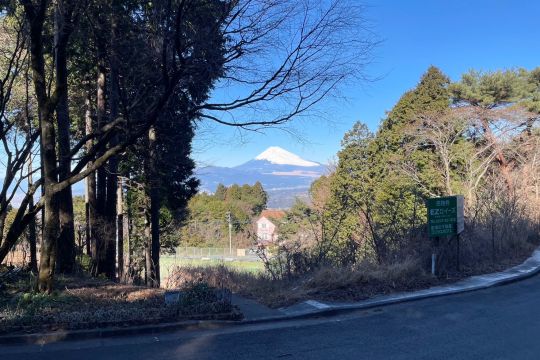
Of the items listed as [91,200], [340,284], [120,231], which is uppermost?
[91,200]

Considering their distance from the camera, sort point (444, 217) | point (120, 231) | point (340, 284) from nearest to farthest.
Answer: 1. point (340, 284)
2. point (444, 217)
3. point (120, 231)

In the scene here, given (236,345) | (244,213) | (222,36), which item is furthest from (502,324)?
(244,213)

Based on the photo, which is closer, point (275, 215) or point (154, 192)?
point (154, 192)

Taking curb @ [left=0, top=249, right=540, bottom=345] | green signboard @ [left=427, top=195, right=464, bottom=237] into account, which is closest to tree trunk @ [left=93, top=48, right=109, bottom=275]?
curb @ [left=0, top=249, right=540, bottom=345]

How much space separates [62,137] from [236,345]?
8.38 meters

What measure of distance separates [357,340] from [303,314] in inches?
55.9

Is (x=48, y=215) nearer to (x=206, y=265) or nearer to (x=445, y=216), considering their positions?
(x=445, y=216)

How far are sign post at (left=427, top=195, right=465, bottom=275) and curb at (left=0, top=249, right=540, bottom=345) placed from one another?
3.55 feet

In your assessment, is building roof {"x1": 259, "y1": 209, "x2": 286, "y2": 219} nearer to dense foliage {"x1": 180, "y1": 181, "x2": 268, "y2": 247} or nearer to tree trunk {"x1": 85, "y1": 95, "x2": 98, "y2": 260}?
dense foliage {"x1": 180, "y1": 181, "x2": 268, "y2": 247}

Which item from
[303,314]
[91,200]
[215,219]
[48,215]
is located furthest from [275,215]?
[303,314]

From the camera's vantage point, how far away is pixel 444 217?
11.1 meters

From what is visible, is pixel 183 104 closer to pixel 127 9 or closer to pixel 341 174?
pixel 127 9

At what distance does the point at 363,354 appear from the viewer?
5.91 meters

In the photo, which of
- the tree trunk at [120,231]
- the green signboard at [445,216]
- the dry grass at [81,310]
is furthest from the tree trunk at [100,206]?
the green signboard at [445,216]
